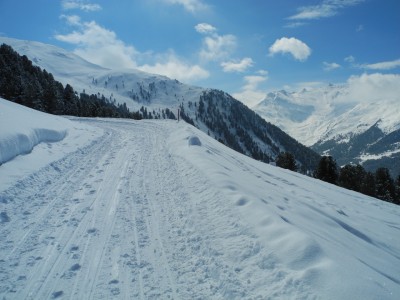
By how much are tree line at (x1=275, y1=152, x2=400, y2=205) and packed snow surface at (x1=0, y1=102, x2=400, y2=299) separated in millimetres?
48723

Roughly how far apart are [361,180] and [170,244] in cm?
6620

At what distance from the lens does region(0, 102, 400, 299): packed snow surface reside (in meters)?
5.73

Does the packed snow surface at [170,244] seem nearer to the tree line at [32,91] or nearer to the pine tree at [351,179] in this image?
the tree line at [32,91]

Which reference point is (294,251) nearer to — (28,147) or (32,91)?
(28,147)

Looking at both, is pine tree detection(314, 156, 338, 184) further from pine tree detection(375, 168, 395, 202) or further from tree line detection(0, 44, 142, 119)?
tree line detection(0, 44, 142, 119)

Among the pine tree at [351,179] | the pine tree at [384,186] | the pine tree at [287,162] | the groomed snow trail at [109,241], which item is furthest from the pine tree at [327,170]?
the groomed snow trail at [109,241]

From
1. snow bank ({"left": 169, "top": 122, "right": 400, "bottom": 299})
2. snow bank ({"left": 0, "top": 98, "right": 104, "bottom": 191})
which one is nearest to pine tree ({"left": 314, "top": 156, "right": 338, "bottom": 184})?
snow bank ({"left": 0, "top": 98, "right": 104, "bottom": 191})

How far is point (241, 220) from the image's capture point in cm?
846

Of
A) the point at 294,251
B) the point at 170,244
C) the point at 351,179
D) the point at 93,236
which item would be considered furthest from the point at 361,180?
the point at 93,236

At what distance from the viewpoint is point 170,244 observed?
7680 millimetres

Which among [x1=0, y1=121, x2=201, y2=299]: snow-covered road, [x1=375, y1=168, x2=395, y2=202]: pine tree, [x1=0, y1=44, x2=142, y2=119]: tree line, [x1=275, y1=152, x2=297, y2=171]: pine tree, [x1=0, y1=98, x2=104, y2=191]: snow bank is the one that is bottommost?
[x1=375, y1=168, x2=395, y2=202]: pine tree

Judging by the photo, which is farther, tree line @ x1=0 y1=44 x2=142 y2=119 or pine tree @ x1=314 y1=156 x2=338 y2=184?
pine tree @ x1=314 y1=156 x2=338 y2=184

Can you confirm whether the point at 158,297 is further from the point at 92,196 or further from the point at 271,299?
the point at 92,196

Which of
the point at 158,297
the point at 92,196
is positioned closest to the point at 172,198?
the point at 92,196
